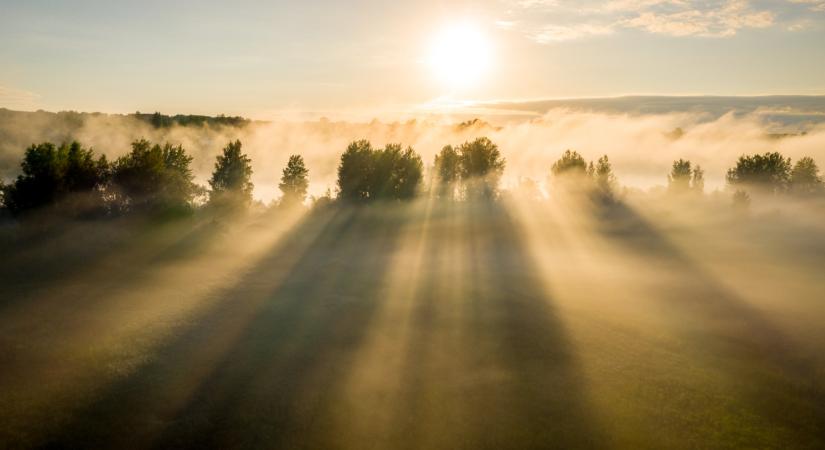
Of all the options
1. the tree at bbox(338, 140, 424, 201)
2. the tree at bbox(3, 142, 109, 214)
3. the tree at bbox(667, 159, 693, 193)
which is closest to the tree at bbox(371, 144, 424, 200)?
the tree at bbox(338, 140, 424, 201)

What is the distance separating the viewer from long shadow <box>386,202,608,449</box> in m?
29.4

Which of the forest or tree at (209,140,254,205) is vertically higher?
tree at (209,140,254,205)

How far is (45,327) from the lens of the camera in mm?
39969

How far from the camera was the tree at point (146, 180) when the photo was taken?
233 ft

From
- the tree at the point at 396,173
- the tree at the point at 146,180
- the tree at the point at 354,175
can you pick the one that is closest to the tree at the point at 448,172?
the tree at the point at 396,173

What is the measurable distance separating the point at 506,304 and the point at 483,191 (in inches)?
2734

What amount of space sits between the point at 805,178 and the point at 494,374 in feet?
448

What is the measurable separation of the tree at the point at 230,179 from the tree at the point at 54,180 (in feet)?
59.8

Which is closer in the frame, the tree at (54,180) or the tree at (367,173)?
the tree at (54,180)

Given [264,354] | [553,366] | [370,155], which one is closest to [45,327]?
[264,354]

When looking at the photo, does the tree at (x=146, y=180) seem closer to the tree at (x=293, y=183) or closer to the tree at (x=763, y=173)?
the tree at (x=293, y=183)

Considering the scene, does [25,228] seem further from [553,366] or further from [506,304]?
[553,366]

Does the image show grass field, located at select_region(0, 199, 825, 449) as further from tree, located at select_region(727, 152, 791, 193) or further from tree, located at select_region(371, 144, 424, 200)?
tree, located at select_region(727, 152, 791, 193)

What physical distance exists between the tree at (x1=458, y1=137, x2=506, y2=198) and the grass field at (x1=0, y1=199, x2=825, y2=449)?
41.0 m
